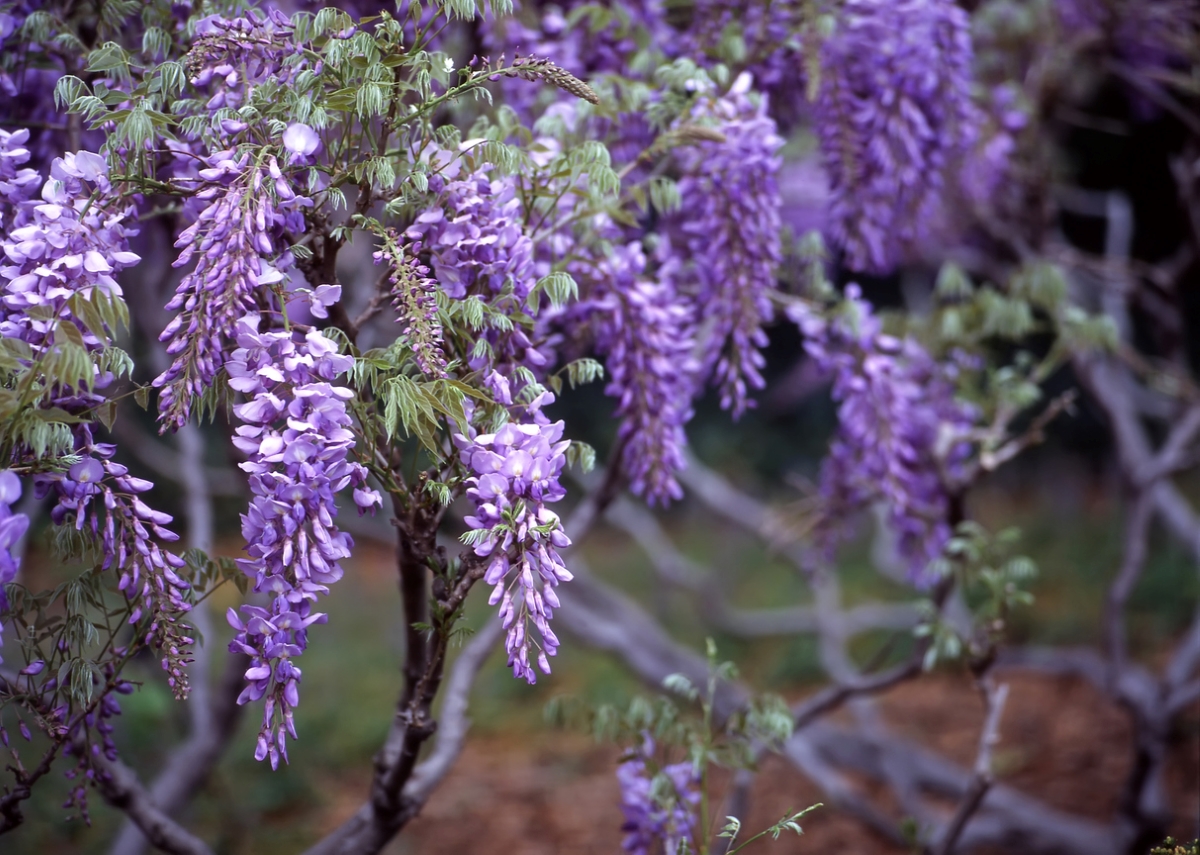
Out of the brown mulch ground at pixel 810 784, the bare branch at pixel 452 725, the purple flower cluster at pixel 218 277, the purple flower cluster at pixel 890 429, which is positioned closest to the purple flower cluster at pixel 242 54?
the purple flower cluster at pixel 218 277

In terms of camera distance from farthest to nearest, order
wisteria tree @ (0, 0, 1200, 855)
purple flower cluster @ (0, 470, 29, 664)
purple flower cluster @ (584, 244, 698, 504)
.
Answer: purple flower cluster @ (584, 244, 698, 504) → wisteria tree @ (0, 0, 1200, 855) → purple flower cluster @ (0, 470, 29, 664)

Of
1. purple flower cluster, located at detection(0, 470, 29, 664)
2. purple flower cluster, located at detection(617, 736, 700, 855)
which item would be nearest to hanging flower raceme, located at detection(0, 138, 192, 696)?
purple flower cluster, located at detection(0, 470, 29, 664)

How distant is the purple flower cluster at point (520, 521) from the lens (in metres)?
1.22

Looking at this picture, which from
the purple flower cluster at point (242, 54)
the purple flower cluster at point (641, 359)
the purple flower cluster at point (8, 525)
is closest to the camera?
the purple flower cluster at point (8, 525)

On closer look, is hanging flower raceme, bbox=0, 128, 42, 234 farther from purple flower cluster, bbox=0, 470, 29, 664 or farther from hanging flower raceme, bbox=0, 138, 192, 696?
purple flower cluster, bbox=0, 470, 29, 664

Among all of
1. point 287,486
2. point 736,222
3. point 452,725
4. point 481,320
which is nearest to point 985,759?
point 452,725

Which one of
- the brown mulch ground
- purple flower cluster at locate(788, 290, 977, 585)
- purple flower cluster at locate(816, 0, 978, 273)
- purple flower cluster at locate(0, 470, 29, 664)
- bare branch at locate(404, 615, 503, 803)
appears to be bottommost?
the brown mulch ground

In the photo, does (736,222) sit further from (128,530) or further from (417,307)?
(128,530)

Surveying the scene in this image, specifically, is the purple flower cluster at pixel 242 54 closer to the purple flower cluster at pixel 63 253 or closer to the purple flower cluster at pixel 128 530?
the purple flower cluster at pixel 63 253

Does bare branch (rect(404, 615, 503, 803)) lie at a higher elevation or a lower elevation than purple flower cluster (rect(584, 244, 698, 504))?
lower

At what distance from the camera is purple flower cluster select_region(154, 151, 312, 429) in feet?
3.93

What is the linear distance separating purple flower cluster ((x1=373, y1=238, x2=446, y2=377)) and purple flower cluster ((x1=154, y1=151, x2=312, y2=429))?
145 millimetres

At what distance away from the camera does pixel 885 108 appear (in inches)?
87.4

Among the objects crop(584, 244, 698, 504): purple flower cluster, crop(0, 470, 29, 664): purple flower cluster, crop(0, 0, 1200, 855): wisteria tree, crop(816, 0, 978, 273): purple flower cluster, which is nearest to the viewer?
crop(0, 470, 29, 664): purple flower cluster
